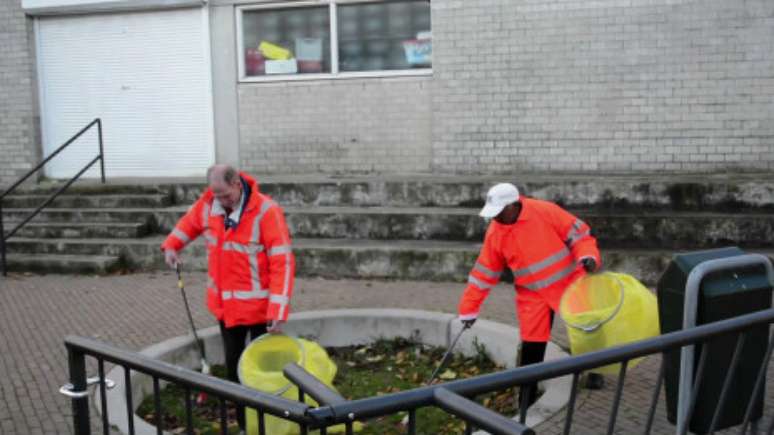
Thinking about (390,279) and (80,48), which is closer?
(390,279)

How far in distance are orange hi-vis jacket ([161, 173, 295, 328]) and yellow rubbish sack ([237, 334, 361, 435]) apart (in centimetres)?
19

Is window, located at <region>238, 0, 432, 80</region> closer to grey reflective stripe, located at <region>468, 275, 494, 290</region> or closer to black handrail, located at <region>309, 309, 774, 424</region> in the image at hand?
grey reflective stripe, located at <region>468, 275, 494, 290</region>

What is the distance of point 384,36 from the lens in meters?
11.4

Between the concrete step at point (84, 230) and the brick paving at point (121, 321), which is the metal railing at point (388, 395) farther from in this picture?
the concrete step at point (84, 230)

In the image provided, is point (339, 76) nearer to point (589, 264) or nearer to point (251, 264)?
point (251, 264)

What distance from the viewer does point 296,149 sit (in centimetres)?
1159

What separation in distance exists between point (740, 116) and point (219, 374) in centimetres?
760

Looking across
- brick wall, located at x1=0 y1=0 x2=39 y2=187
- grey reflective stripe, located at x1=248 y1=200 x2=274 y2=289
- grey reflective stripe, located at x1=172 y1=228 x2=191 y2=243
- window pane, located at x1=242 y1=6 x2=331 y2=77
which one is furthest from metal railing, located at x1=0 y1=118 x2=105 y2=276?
grey reflective stripe, located at x1=248 y1=200 x2=274 y2=289

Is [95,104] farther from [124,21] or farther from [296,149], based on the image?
[296,149]

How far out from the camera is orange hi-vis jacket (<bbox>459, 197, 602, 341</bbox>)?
15.6 ft

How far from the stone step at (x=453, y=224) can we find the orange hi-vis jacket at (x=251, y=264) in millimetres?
4422

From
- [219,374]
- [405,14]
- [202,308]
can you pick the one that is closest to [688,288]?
[219,374]

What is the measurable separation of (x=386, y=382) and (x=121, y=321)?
9.45ft

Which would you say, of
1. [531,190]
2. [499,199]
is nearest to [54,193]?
[531,190]
